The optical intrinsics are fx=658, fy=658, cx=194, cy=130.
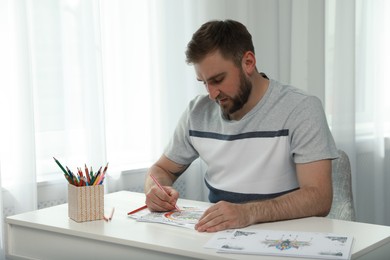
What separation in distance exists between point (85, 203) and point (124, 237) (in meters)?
0.27

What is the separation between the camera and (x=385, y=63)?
161 inches

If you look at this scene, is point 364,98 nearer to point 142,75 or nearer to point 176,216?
point 142,75

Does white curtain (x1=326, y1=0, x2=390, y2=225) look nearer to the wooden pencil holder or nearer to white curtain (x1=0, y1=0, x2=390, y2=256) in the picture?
white curtain (x1=0, y1=0, x2=390, y2=256)

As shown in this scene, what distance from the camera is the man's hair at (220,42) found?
222 cm

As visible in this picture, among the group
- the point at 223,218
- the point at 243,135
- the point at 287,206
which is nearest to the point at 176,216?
the point at 223,218

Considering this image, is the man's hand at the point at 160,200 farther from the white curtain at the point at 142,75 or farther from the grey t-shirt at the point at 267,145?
the white curtain at the point at 142,75

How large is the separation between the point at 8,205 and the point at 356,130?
7.39ft

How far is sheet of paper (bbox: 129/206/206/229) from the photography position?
6.18ft

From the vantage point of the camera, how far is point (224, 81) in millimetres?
2240

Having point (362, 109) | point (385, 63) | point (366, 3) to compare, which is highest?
point (366, 3)

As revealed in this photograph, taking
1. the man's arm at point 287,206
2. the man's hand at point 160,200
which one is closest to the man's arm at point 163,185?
the man's hand at point 160,200

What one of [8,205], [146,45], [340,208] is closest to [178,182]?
[146,45]

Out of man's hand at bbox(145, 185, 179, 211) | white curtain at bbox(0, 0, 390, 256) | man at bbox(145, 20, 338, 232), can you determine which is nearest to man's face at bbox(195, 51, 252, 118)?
man at bbox(145, 20, 338, 232)

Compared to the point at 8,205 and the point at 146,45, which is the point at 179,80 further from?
the point at 8,205
